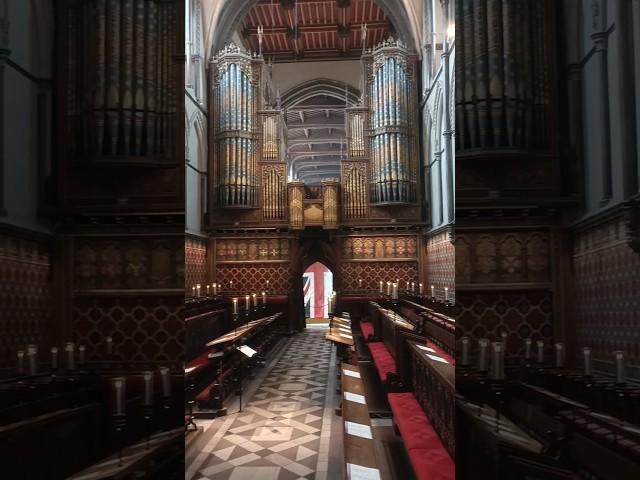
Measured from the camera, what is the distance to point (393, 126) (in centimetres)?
1072

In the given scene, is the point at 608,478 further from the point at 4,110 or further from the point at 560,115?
the point at 4,110

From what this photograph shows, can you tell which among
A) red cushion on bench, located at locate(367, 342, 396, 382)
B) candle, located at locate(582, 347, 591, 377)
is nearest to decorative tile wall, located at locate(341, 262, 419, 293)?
red cushion on bench, located at locate(367, 342, 396, 382)

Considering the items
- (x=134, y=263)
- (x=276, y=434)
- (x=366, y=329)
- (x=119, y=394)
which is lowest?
(x=276, y=434)

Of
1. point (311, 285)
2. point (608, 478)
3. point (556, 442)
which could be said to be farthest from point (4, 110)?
point (311, 285)

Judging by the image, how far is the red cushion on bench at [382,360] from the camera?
16.1ft

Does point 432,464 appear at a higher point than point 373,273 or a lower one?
lower

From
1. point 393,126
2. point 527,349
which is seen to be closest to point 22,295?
point 527,349

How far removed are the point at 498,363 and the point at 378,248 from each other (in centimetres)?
1022

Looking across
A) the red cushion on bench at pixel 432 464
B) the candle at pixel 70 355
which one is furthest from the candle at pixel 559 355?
the candle at pixel 70 355

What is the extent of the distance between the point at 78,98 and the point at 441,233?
695cm

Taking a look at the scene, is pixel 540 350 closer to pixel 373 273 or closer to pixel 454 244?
pixel 454 244

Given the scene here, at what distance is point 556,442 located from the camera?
1705mm

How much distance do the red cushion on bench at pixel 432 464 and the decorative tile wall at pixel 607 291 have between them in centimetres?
98

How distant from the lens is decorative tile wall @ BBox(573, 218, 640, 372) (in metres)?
1.77
